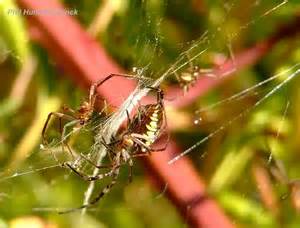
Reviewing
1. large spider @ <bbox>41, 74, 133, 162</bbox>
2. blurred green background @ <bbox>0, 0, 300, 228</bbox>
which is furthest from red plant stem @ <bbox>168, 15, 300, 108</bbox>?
large spider @ <bbox>41, 74, 133, 162</bbox>

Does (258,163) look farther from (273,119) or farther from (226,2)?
(226,2)

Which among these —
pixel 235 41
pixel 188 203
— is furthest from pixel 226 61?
pixel 188 203

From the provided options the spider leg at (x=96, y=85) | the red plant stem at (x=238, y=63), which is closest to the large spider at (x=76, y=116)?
the spider leg at (x=96, y=85)

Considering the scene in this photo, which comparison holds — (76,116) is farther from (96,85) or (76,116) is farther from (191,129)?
(191,129)

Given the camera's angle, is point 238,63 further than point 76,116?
Yes

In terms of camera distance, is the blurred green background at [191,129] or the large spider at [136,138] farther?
the blurred green background at [191,129]

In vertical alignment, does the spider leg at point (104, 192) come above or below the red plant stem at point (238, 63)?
below

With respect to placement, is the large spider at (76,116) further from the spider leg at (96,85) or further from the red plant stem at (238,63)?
the red plant stem at (238,63)

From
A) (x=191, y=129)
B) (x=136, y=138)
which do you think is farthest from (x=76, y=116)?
(x=191, y=129)
